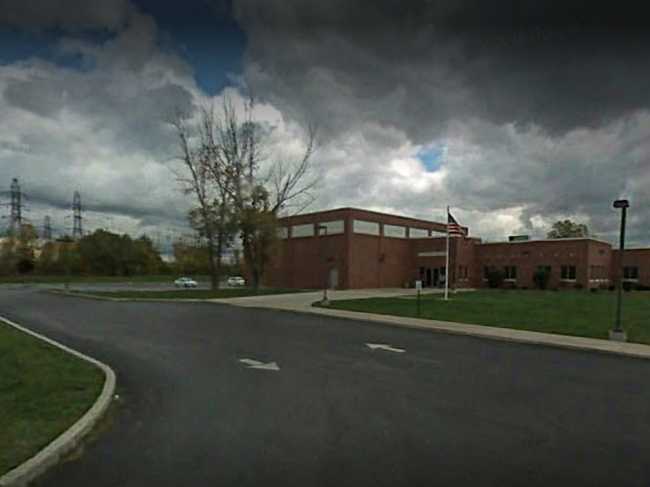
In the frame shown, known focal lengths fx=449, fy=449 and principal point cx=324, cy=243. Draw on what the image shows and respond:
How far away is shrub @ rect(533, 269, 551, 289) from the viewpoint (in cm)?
4219

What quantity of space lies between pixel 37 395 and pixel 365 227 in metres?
36.2

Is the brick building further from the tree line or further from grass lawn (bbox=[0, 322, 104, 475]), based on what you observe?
grass lawn (bbox=[0, 322, 104, 475])

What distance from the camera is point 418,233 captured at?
48031mm

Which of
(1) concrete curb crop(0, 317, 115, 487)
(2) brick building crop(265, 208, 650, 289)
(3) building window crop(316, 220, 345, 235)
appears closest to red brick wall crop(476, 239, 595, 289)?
(2) brick building crop(265, 208, 650, 289)

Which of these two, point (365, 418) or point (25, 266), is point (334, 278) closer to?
point (365, 418)

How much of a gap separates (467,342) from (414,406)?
20.8ft

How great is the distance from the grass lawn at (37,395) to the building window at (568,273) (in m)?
43.2

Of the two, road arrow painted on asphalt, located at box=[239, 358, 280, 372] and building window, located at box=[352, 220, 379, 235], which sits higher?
building window, located at box=[352, 220, 379, 235]

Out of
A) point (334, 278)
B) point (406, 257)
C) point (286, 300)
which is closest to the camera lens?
point (286, 300)

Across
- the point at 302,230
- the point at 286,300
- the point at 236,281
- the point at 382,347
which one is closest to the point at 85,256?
the point at 236,281

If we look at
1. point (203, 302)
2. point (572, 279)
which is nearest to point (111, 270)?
point (203, 302)

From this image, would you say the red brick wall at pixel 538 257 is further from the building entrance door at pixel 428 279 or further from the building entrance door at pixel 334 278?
the building entrance door at pixel 334 278

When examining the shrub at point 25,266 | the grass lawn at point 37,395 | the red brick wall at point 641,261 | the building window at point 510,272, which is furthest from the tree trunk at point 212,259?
the shrub at point 25,266

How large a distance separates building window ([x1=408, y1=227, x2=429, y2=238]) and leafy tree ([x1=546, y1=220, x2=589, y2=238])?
39.2 metres
